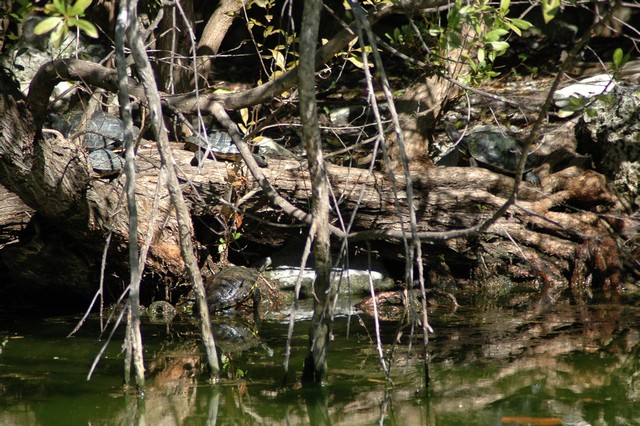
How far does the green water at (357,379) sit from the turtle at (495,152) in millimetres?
2010

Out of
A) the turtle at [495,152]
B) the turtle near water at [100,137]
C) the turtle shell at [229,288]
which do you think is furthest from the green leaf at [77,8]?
the turtle at [495,152]

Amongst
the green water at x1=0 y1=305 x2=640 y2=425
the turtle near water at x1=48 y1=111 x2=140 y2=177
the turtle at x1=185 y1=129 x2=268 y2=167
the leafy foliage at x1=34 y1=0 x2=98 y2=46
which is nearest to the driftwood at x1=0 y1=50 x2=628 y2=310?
the turtle at x1=185 y1=129 x2=268 y2=167

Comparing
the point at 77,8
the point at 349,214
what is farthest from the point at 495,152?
the point at 77,8

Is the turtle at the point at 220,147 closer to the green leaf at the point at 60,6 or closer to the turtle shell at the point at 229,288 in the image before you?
the turtle shell at the point at 229,288

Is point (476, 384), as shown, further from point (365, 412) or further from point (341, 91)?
point (341, 91)

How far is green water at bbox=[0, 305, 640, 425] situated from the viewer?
3.21 m

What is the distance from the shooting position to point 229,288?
577cm

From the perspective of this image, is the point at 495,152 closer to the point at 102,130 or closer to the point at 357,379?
the point at 102,130

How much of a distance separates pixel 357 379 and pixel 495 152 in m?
3.61

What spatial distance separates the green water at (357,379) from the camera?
321 cm

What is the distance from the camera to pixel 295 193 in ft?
19.5

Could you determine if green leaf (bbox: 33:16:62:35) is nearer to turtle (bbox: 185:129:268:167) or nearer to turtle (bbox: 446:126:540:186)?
turtle (bbox: 185:129:268:167)

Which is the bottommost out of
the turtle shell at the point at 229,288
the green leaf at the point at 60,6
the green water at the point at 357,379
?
the green water at the point at 357,379

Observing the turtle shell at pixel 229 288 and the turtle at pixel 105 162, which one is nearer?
the turtle shell at pixel 229 288
